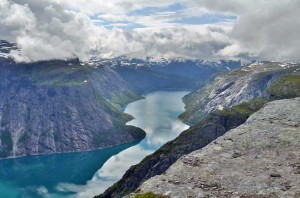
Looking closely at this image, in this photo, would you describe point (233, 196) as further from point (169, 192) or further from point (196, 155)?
point (196, 155)

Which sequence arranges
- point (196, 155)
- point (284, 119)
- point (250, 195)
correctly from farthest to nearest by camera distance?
point (284, 119) < point (196, 155) < point (250, 195)

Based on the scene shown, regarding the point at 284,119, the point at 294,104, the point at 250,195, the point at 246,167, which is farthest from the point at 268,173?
the point at 294,104

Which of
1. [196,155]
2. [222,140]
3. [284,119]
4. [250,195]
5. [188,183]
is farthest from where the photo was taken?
[284,119]

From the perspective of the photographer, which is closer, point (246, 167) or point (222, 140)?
point (246, 167)

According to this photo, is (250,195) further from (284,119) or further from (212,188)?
(284,119)

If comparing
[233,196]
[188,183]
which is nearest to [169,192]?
[188,183]

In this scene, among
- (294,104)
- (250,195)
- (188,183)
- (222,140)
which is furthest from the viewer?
(294,104)
